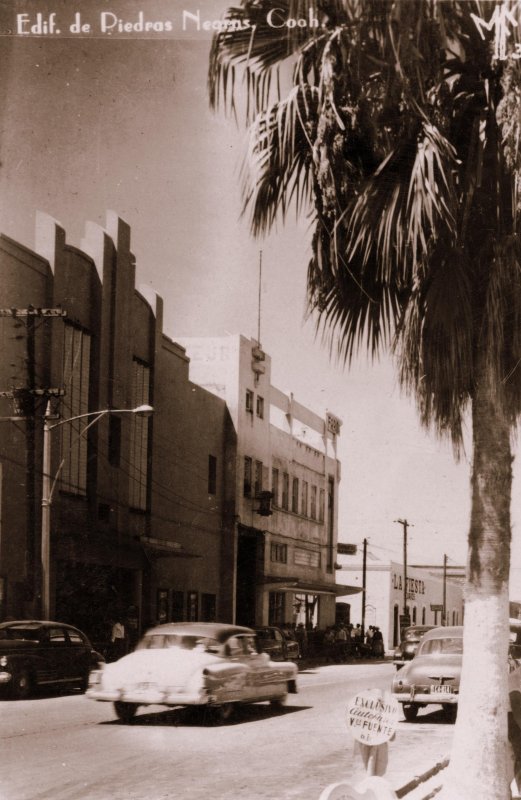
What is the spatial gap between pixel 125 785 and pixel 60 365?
8.45 m

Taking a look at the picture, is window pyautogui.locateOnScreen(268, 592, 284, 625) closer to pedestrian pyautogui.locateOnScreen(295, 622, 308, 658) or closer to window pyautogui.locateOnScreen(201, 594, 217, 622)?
window pyautogui.locateOnScreen(201, 594, 217, 622)

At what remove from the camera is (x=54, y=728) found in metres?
12.8

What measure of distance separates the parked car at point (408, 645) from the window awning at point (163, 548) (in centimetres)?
976

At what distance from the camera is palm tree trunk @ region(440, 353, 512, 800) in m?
7.57

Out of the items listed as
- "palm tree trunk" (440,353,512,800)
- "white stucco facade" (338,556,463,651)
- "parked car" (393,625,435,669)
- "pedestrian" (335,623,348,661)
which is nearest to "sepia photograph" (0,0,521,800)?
"palm tree trunk" (440,353,512,800)

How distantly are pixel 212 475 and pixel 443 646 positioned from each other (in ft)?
13.6

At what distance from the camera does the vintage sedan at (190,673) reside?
43.1 feet

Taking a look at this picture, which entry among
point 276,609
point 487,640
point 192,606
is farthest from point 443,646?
point 487,640

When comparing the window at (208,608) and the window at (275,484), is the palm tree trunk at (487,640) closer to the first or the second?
the window at (275,484)

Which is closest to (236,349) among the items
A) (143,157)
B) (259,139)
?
(143,157)

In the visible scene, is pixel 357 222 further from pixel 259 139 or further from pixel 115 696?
pixel 115 696

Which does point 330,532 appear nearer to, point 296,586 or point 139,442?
point 296,586

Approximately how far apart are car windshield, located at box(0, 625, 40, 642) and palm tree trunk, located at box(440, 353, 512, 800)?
10.8m

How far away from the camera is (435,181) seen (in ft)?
24.4
